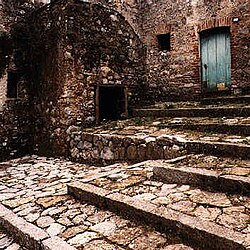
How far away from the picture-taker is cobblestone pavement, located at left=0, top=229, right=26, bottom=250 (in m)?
2.88

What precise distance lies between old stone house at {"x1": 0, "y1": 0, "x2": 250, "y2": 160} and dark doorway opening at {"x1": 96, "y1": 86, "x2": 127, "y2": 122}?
3 centimetres

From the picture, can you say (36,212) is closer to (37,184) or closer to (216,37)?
(37,184)

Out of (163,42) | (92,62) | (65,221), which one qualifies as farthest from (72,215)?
(163,42)

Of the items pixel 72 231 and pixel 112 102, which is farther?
pixel 112 102

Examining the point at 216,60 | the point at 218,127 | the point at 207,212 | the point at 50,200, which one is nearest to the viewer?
the point at 207,212

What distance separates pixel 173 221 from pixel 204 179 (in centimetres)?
78

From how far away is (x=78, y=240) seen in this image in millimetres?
2582

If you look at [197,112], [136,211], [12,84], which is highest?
[12,84]

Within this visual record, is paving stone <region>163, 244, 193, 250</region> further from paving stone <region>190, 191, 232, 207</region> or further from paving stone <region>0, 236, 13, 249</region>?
paving stone <region>0, 236, 13, 249</region>

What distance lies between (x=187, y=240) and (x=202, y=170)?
1.02m

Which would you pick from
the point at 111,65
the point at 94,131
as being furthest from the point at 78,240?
the point at 111,65

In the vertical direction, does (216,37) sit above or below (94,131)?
above

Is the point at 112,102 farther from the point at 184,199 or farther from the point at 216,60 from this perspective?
the point at 184,199

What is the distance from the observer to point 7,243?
2979 mm
